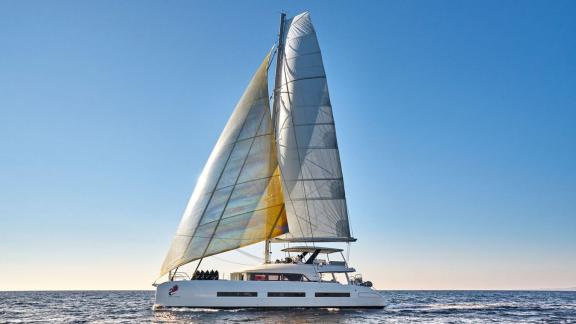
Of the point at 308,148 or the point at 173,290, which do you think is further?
the point at 308,148

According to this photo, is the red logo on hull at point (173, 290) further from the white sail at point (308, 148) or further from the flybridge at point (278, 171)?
the white sail at point (308, 148)

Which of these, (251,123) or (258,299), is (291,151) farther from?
(258,299)

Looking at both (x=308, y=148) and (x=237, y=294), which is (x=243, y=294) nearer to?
(x=237, y=294)

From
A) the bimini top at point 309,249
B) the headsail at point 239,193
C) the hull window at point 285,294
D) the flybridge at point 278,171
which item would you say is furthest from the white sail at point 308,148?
the hull window at point 285,294

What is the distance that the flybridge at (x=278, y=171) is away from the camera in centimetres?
3531

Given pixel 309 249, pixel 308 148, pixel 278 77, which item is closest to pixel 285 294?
pixel 309 249

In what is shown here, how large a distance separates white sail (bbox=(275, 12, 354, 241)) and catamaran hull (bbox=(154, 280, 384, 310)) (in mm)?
3882

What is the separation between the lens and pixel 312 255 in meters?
36.9

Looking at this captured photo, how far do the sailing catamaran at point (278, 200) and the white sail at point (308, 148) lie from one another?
65 millimetres

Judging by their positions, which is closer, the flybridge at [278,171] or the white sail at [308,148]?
the flybridge at [278,171]

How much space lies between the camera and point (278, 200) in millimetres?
37469

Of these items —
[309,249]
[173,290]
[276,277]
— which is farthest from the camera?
[309,249]

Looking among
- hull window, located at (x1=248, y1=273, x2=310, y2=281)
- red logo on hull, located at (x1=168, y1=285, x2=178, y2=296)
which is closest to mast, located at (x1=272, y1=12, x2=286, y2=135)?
hull window, located at (x1=248, y1=273, x2=310, y2=281)

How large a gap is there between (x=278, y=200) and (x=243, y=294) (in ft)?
22.2
